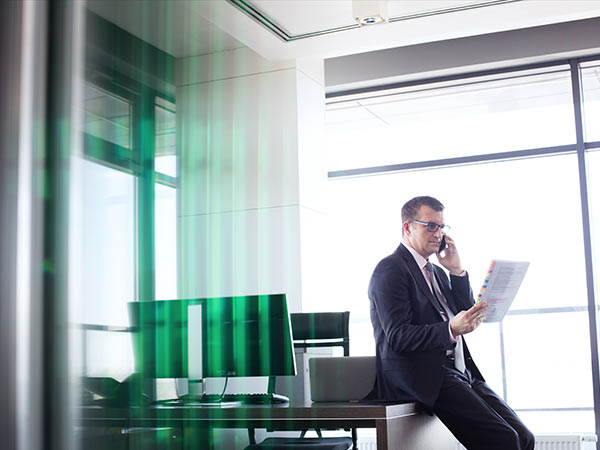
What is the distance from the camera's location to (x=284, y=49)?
3.66 meters

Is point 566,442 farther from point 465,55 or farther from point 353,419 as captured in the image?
point 353,419

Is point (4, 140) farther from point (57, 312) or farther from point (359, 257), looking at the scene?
point (359, 257)

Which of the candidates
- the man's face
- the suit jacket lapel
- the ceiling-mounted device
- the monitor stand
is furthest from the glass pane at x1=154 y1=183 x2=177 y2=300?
the ceiling-mounted device

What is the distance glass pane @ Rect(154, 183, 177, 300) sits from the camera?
781 millimetres

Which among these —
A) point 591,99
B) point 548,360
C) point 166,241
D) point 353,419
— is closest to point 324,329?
point 353,419

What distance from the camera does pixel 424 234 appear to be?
2324mm

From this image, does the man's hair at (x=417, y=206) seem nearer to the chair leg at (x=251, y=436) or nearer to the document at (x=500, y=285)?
the document at (x=500, y=285)

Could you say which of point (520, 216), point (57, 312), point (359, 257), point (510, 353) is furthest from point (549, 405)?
point (57, 312)

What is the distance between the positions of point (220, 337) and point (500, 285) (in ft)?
2.69

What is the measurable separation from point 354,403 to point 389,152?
2.89m

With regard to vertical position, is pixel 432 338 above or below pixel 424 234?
below

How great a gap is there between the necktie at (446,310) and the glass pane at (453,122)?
2189 mm

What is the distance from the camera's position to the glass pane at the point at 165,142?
0.79 meters

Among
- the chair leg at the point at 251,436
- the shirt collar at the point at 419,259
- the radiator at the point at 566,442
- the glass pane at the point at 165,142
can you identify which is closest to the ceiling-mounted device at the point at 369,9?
the shirt collar at the point at 419,259
